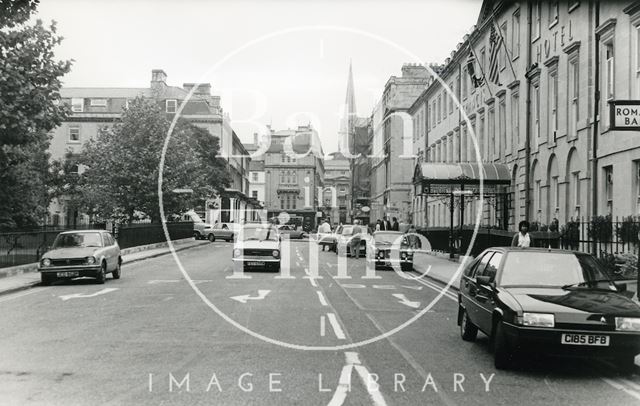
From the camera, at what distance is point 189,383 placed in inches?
283

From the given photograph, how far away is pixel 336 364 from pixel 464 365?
5.06 ft

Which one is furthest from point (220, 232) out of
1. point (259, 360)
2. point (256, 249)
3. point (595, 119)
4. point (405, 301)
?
point (259, 360)

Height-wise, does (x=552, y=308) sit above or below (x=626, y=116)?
below

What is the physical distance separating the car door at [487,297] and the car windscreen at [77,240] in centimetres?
1382

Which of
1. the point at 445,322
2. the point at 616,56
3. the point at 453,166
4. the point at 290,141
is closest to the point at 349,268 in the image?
the point at 453,166

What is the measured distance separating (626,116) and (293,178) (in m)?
139

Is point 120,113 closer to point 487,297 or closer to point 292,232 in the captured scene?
point 292,232

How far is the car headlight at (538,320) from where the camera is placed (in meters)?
7.86

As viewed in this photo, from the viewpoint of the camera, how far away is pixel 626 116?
10.6m

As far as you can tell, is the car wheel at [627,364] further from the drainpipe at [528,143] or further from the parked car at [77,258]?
the drainpipe at [528,143]

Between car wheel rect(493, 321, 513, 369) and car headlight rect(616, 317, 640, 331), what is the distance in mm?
1200

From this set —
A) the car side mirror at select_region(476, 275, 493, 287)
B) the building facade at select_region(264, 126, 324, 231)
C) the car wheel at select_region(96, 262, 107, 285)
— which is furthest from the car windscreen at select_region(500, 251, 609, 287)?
the building facade at select_region(264, 126, 324, 231)

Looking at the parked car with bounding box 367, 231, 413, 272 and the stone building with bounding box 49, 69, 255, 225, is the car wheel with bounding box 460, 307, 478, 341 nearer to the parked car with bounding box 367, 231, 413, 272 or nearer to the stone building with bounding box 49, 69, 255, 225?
the parked car with bounding box 367, 231, 413, 272

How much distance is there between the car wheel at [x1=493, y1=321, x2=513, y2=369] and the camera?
8133 millimetres
